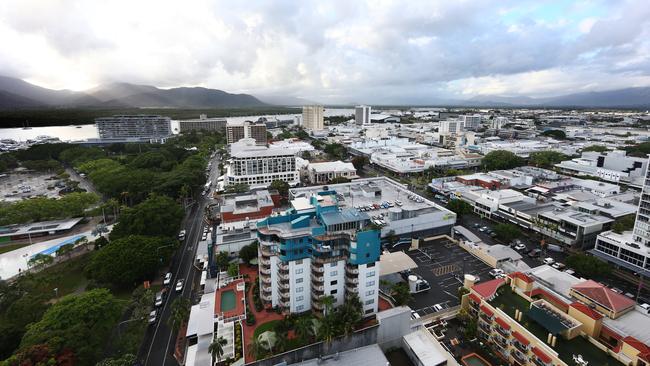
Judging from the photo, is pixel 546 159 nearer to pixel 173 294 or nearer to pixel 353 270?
pixel 353 270

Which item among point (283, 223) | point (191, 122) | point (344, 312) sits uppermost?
point (191, 122)

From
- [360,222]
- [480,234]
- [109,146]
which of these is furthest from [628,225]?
[109,146]

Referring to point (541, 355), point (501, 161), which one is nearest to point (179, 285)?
point (541, 355)

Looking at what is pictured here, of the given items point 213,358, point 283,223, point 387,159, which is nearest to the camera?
point 213,358

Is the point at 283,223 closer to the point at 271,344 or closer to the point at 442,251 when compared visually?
the point at 271,344

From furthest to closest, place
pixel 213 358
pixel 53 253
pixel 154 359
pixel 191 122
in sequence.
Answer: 1. pixel 191 122
2. pixel 53 253
3. pixel 154 359
4. pixel 213 358

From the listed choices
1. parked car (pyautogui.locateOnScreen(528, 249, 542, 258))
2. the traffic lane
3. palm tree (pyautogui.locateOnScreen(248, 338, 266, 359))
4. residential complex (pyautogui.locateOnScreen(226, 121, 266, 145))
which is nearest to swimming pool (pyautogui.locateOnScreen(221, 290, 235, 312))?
the traffic lane

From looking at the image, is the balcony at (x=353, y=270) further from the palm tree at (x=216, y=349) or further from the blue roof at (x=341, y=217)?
the palm tree at (x=216, y=349)
